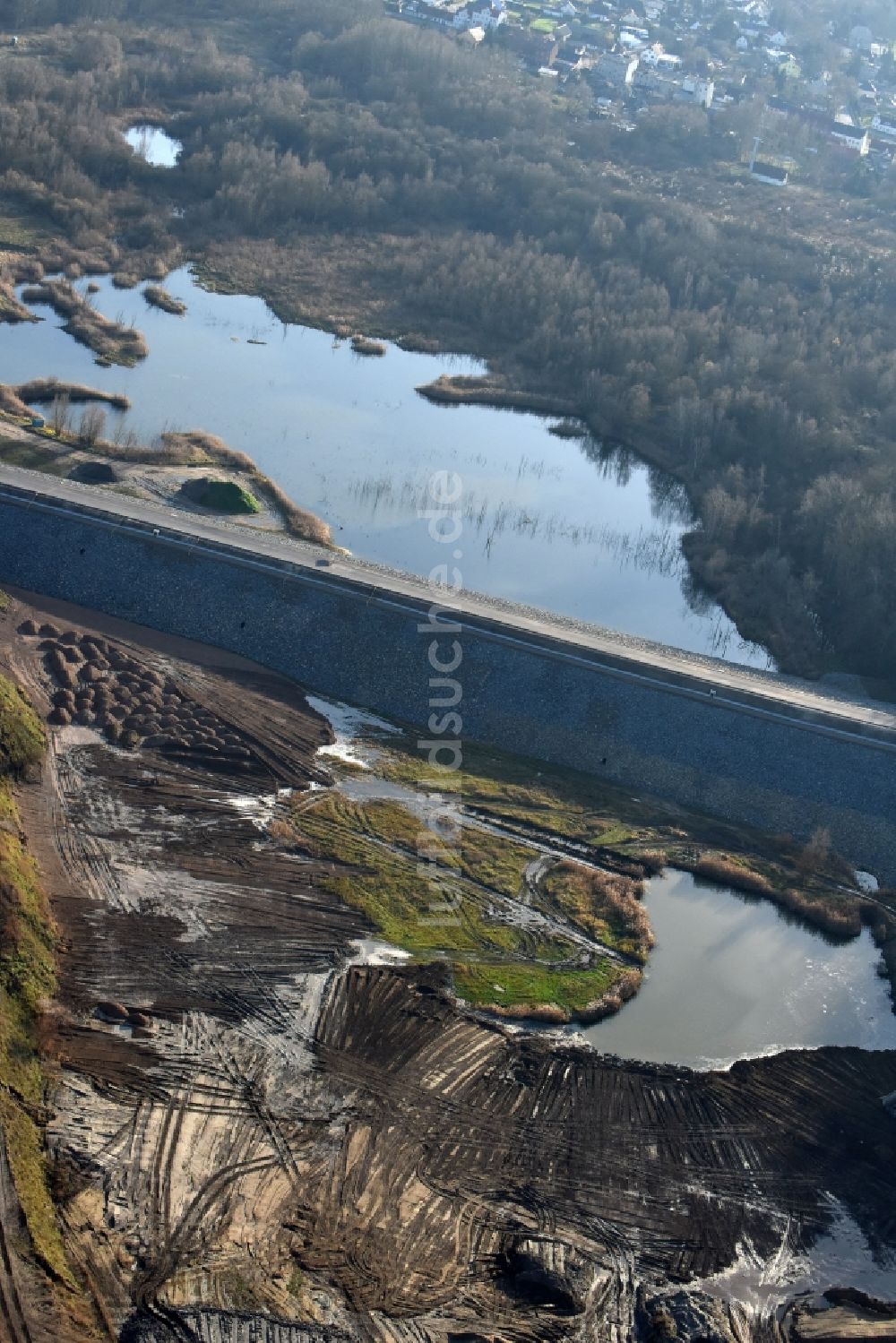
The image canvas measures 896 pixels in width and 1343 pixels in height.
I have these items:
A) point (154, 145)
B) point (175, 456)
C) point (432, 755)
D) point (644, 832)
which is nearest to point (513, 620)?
point (432, 755)

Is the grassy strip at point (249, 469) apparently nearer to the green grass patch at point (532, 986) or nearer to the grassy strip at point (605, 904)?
the grassy strip at point (605, 904)

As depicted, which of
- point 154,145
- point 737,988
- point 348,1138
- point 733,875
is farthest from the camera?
point 154,145

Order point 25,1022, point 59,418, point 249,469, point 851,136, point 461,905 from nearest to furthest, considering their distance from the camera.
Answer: point 25,1022
point 461,905
point 59,418
point 249,469
point 851,136

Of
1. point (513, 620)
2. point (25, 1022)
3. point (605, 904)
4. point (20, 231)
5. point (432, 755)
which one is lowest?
point (432, 755)

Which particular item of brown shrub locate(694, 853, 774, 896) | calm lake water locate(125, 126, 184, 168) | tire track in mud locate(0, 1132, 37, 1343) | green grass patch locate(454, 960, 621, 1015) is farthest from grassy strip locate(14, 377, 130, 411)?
tire track in mud locate(0, 1132, 37, 1343)

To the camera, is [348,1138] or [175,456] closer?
[348,1138]

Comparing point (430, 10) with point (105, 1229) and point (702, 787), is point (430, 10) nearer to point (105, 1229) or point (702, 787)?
point (702, 787)

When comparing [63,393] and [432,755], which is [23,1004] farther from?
[63,393]
